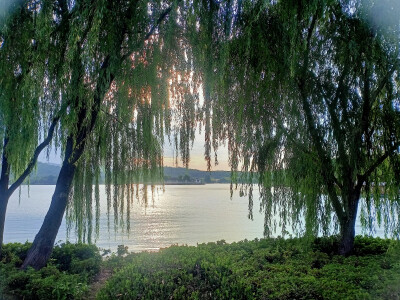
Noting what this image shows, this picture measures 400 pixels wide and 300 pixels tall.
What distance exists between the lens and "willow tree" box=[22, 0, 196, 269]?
3836 mm

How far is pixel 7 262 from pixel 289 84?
4.79 metres

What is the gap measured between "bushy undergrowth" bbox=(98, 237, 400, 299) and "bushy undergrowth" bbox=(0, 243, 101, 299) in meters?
0.66

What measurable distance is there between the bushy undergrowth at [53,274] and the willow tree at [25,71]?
1.50 meters

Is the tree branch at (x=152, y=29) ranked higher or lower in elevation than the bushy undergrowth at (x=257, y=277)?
higher

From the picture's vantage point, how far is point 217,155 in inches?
175

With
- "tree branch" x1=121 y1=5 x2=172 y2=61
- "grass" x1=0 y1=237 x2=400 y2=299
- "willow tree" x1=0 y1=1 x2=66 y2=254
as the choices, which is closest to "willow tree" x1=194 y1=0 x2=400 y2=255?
"grass" x1=0 y1=237 x2=400 y2=299

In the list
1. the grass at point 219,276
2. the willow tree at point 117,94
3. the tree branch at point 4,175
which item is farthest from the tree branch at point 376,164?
the tree branch at point 4,175

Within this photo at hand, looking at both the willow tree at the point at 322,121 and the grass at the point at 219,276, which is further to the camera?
the willow tree at the point at 322,121

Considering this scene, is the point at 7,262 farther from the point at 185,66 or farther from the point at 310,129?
the point at 310,129

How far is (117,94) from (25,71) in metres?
1.08

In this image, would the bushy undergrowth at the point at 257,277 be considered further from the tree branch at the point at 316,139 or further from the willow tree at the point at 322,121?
the tree branch at the point at 316,139

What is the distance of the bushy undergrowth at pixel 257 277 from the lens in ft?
10.8

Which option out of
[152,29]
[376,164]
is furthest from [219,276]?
[376,164]

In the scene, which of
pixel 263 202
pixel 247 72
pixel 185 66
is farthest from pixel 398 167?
pixel 185 66
